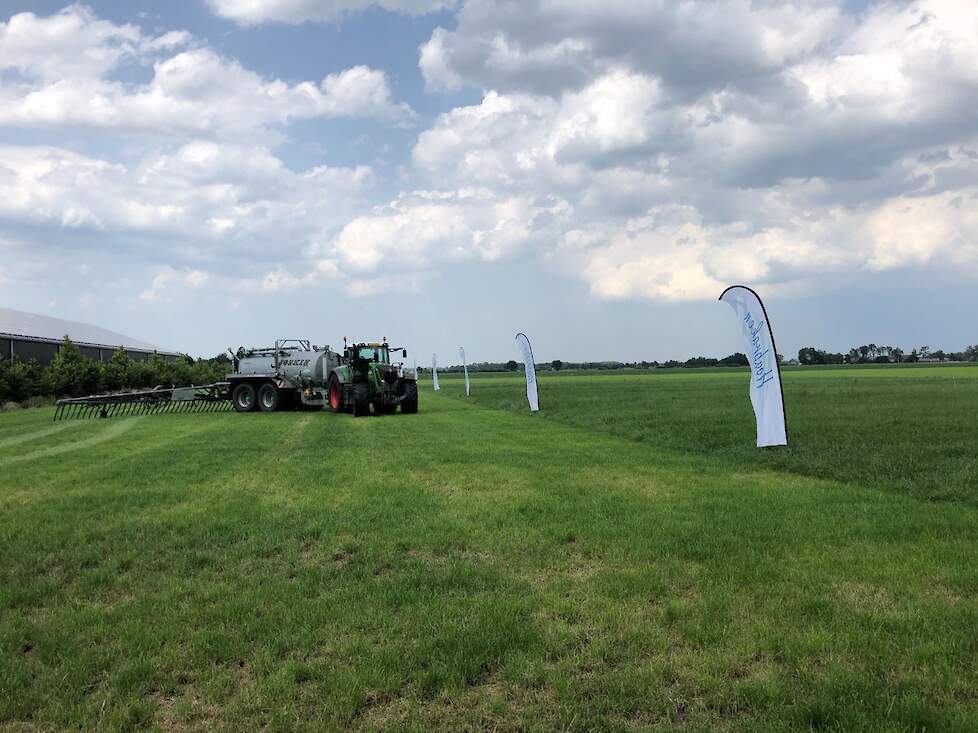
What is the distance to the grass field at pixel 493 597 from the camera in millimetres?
3596

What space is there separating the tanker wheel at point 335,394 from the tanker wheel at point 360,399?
147 centimetres

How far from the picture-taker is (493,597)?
16.7 ft

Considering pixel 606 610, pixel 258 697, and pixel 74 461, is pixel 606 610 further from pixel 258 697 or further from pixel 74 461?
pixel 74 461

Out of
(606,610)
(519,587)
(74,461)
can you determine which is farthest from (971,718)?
(74,461)

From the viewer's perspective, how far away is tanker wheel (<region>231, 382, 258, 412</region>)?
87.9 feet

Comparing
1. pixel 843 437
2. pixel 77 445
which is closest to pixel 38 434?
pixel 77 445

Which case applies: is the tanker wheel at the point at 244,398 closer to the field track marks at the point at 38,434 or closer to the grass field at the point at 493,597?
the field track marks at the point at 38,434

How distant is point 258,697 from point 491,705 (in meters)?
1.19

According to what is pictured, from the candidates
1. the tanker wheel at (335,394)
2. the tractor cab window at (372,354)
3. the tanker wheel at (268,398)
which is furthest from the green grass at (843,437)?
the tanker wheel at (268,398)

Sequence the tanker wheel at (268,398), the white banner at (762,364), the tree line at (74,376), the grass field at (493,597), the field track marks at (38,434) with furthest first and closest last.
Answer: the tree line at (74,376) < the tanker wheel at (268,398) < the field track marks at (38,434) < the white banner at (762,364) < the grass field at (493,597)

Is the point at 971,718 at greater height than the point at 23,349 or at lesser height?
lesser

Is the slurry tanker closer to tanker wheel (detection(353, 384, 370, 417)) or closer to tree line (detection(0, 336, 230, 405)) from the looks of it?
tanker wheel (detection(353, 384, 370, 417))

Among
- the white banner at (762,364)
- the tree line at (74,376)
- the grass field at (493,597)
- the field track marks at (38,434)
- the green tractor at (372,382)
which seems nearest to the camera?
the grass field at (493,597)

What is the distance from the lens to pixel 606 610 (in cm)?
479
